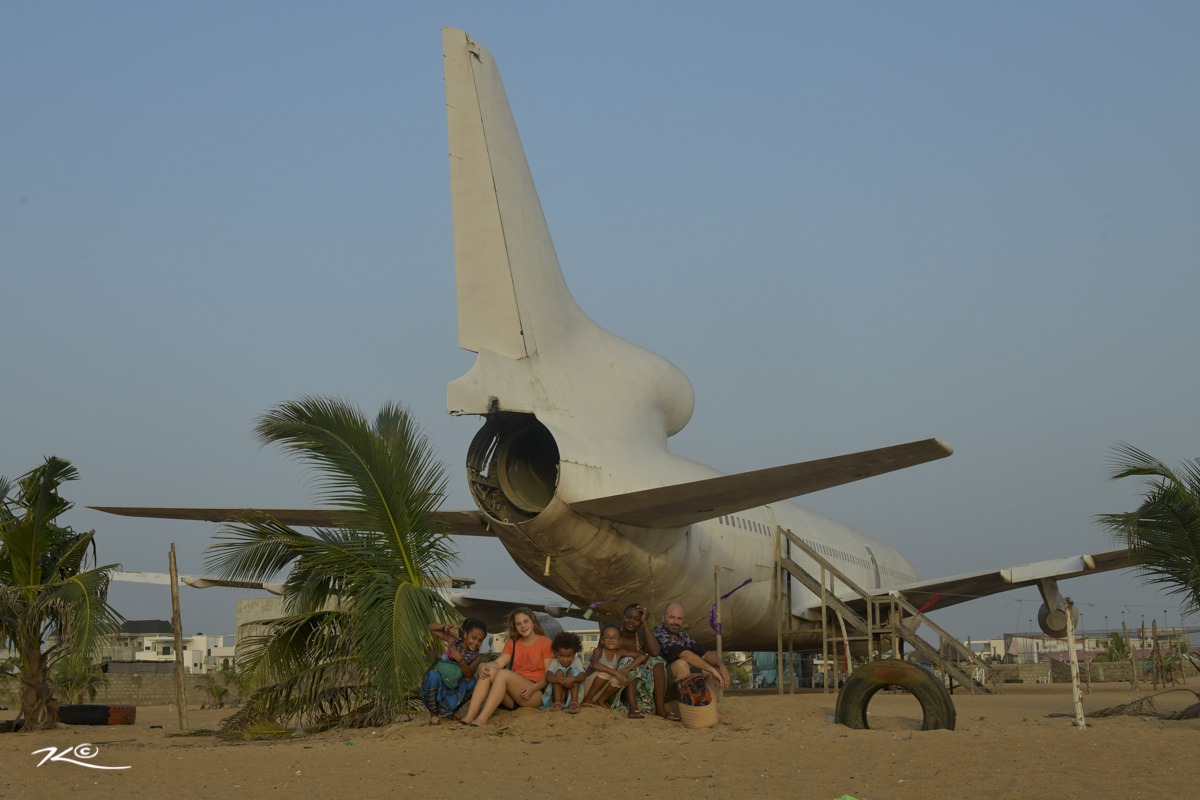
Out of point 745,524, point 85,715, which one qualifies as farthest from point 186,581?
point 745,524

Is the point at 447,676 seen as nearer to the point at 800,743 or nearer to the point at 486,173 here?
the point at 800,743

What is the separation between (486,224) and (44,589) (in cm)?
558

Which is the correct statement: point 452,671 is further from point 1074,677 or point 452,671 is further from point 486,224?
point 486,224

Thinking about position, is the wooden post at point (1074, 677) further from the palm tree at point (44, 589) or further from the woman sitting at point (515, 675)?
the palm tree at point (44, 589)

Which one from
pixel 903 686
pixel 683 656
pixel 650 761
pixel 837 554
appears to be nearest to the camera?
pixel 650 761

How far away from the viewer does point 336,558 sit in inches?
416

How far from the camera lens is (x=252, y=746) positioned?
9016mm

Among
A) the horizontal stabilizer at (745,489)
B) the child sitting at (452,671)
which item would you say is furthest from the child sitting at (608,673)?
the horizontal stabilizer at (745,489)

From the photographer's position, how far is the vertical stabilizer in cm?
1301

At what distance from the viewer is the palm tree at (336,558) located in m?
10.5

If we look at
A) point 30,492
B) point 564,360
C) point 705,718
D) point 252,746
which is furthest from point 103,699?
point 705,718

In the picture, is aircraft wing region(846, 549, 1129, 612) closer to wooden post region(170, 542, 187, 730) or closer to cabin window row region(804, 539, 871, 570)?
cabin window row region(804, 539, 871, 570)

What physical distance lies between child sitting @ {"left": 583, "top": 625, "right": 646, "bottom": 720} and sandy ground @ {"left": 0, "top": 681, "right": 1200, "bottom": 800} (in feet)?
0.70
